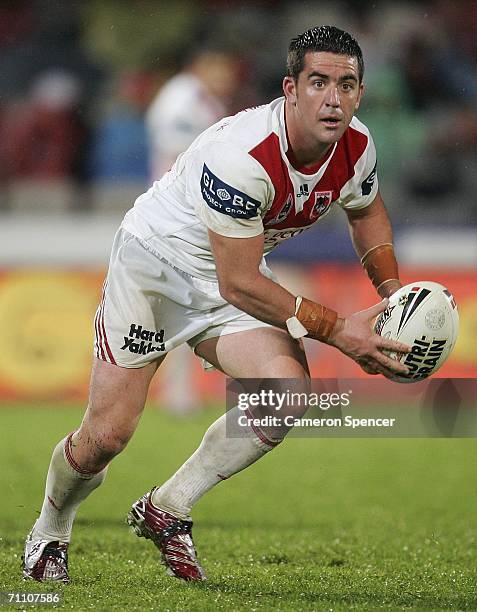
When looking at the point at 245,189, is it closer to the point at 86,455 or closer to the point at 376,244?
the point at 376,244

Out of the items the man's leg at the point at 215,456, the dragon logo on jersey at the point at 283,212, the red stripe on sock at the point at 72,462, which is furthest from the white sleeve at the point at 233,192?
the red stripe on sock at the point at 72,462

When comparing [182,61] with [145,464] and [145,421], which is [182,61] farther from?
[145,464]

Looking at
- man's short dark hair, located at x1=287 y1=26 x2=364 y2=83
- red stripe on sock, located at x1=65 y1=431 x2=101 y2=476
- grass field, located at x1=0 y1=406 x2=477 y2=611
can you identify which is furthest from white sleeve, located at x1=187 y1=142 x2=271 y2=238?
grass field, located at x1=0 y1=406 x2=477 y2=611

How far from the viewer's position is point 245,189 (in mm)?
4535

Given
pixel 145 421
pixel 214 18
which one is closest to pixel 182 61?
pixel 214 18

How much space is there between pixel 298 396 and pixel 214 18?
937 cm

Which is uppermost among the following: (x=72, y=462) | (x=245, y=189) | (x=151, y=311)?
(x=245, y=189)

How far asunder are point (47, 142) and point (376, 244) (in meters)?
7.70

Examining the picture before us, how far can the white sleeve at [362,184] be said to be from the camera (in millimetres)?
4969

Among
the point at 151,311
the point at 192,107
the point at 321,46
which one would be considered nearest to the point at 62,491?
the point at 151,311

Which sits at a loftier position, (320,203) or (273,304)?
(320,203)

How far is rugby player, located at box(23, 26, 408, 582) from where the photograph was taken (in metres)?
4.58

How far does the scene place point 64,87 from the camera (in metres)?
12.9

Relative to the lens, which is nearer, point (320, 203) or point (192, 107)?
point (320, 203)
